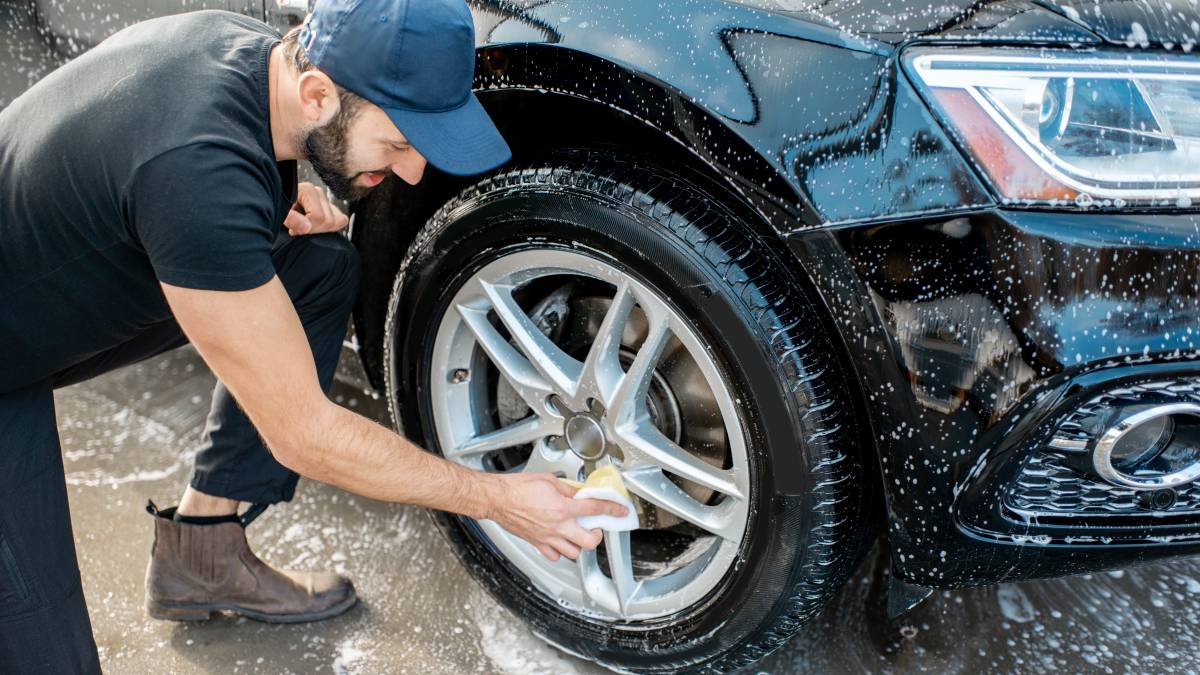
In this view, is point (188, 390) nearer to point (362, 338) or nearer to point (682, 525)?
point (362, 338)

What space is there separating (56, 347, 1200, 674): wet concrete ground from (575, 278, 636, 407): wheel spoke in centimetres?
59

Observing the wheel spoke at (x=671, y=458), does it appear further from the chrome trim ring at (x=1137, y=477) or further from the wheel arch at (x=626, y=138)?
the chrome trim ring at (x=1137, y=477)

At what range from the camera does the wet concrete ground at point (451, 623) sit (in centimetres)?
196

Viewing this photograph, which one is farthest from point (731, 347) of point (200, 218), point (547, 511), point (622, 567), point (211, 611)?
point (211, 611)

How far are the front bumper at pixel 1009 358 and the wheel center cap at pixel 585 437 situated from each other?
47 cm

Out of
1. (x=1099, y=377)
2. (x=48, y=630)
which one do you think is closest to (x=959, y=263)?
(x=1099, y=377)

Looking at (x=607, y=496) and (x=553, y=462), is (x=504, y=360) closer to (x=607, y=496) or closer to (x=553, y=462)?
(x=553, y=462)

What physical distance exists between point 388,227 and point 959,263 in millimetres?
1093

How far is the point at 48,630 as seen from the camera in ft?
5.37

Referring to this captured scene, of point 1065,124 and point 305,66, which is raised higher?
point 1065,124

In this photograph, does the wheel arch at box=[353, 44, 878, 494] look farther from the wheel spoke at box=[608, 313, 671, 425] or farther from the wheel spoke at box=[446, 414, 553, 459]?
the wheel spoke at box=[446, 414, 553, 459]

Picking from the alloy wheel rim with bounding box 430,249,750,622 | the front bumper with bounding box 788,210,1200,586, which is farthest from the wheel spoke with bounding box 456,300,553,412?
the front bumper with bounding box 788,210,1200,586

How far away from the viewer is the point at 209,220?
1.33 m

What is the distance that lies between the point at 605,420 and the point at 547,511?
0.58 ft
